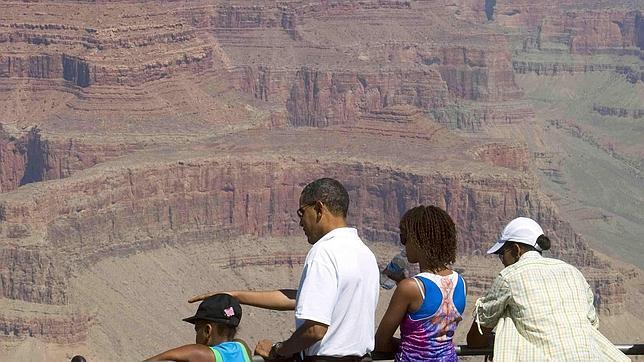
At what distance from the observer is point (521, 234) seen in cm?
1469

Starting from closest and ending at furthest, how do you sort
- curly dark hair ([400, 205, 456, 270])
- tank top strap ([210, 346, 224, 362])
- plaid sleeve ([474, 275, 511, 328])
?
1. tank top strap ([210, 346, 224, 362])
2. plaid sleeve ([474, 275, 511, 328])
3. curly dark hair ([400, 205, 456, 270])

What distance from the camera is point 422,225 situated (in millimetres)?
14586

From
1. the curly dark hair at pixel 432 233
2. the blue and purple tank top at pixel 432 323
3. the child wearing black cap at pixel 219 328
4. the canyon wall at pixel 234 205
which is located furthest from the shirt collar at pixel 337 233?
the canyon wall at pixel 234 205

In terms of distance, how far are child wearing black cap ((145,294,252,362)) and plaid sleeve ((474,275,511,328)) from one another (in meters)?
2.20

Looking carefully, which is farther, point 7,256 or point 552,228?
point 552,228

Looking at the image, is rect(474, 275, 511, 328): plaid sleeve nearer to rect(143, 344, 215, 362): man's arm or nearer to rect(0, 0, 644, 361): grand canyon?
rect(143, 344, 215, 362): man's arm

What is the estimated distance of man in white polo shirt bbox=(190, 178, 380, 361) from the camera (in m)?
13.7

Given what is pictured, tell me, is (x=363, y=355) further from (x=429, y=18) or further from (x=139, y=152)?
(x=429, y=18)

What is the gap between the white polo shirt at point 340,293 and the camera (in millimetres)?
13656

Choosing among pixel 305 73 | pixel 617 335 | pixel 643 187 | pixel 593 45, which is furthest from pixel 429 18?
pixel 617 335

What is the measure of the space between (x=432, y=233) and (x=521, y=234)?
824mm

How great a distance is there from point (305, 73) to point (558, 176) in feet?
101

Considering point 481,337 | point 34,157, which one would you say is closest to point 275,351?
point 481,337

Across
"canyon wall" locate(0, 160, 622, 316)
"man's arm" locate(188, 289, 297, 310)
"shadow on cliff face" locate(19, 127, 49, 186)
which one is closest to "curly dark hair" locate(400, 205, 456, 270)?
"man's arm" locate(188, 289, 297, 310)
